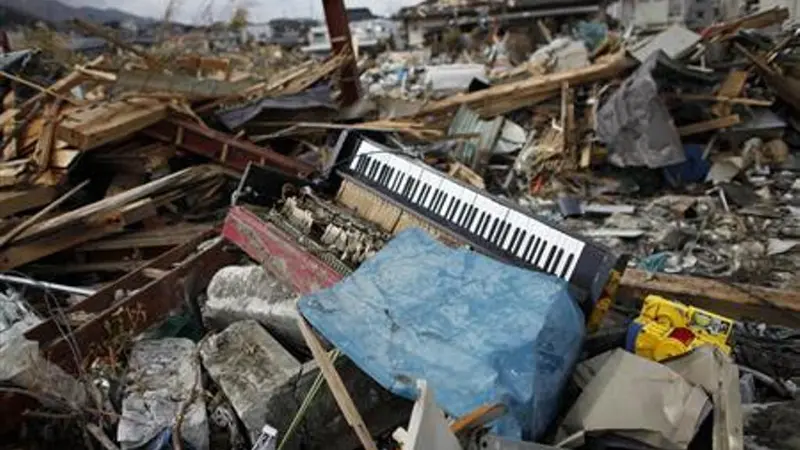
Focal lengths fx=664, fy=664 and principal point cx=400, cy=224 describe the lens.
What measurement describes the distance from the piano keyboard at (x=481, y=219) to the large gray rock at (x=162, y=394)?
143cm

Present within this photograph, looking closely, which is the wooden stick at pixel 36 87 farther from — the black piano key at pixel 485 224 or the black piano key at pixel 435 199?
the black piano key at pixel 485 224

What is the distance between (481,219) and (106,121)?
458cm

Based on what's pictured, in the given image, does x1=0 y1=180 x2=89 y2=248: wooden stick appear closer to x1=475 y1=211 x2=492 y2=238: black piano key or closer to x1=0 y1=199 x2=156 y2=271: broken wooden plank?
x1=0 y1=199 x2=156 y2=271: broken wooden plank

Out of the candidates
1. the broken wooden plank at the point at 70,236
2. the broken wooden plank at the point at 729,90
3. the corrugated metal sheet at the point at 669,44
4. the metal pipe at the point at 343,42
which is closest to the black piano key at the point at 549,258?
the broken wooden plank at the point at 70,236

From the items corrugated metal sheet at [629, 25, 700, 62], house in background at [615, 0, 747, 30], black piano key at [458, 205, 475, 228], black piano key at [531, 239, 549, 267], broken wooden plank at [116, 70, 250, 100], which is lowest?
broken wooden plank at [116, 70, 250, 100]

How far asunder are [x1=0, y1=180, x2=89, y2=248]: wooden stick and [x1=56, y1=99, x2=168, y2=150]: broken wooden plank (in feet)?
1.32

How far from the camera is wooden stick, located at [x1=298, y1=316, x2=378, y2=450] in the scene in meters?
2.20

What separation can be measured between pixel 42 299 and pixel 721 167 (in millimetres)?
7812

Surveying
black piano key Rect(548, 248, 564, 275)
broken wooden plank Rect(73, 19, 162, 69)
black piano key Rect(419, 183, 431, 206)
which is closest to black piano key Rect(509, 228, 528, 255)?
black piano key Rect(548, 248, 564, 275)

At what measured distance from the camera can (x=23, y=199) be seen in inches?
221

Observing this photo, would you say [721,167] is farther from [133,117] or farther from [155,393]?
[155,393]

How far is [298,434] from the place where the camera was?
8.45 feet

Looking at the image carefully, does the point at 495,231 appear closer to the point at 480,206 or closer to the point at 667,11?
the point at 480,206

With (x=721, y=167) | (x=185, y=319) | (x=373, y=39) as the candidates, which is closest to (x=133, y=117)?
(x=185, y=319)
